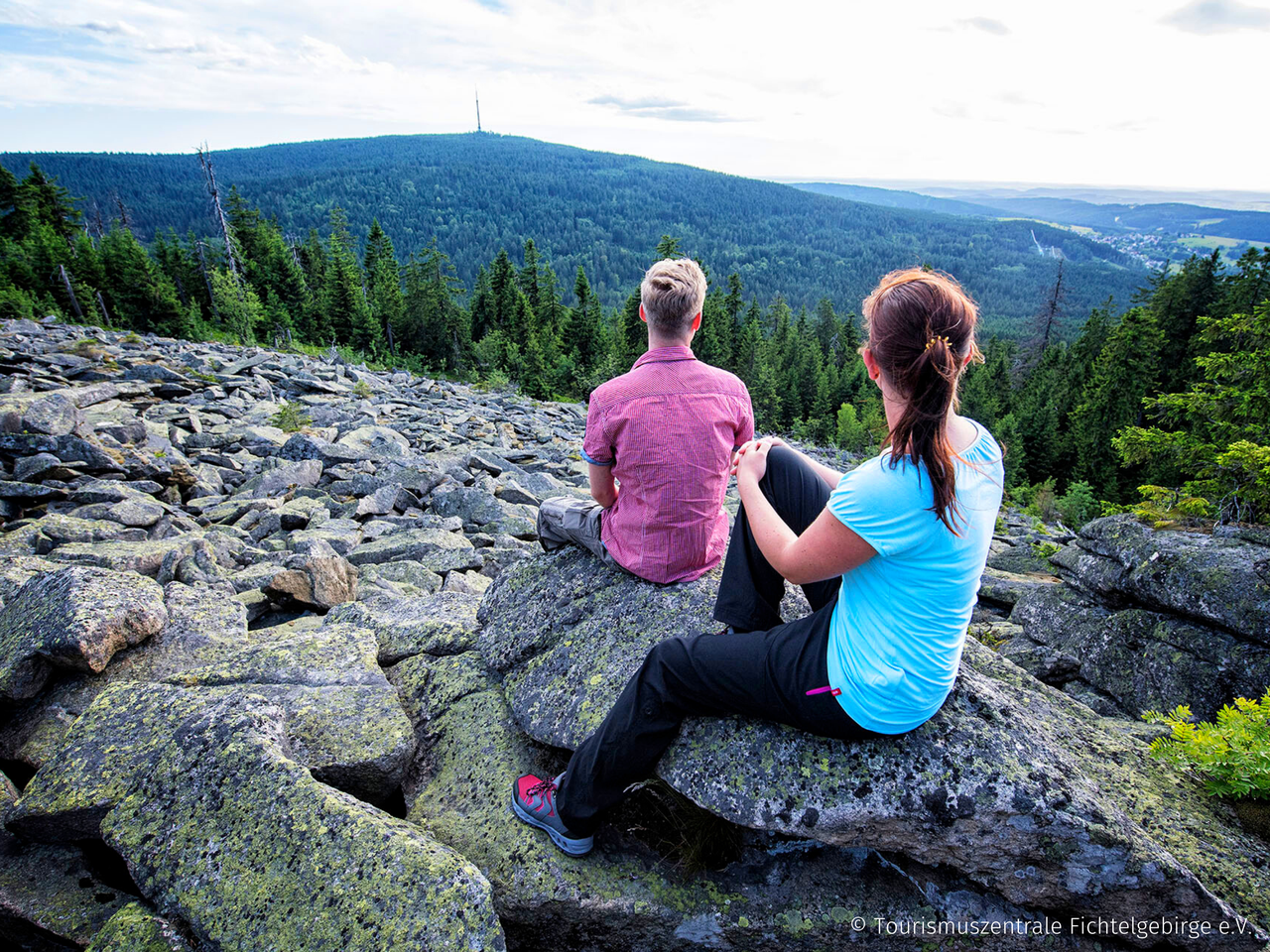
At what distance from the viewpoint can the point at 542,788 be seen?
11.1 ft

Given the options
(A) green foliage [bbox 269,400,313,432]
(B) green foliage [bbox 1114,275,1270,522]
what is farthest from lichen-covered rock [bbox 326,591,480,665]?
(A) green foliage [bbox 269,400,313,432]

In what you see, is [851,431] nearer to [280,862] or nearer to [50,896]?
[280,862]

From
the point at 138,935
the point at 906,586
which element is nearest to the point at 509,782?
the point at 138,935

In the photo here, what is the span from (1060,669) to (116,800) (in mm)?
8080

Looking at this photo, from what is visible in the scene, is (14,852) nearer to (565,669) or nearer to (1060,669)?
(565,669)

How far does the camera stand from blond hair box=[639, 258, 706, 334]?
383 cm

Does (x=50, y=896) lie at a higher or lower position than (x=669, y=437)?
lower

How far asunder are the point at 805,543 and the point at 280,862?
2.63 metres

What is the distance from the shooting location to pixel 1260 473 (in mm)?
7195

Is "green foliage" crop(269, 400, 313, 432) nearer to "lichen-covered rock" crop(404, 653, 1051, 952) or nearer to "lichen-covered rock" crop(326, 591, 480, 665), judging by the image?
"lichen-covered rock" crop(326, 591, 480, 665)

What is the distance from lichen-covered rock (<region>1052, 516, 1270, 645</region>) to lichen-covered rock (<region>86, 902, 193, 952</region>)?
7.78 metres

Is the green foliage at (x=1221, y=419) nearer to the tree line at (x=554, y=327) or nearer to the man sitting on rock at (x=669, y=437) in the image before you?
the man sitting on rock at (x=669, y=437)

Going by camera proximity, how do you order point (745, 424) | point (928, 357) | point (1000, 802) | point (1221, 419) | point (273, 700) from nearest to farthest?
point (928, 357)
point (1000, 802)
point (273, 700)
point (745, 424)
point (1221, 419)

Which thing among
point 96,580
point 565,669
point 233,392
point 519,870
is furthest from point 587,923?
point 233,392
